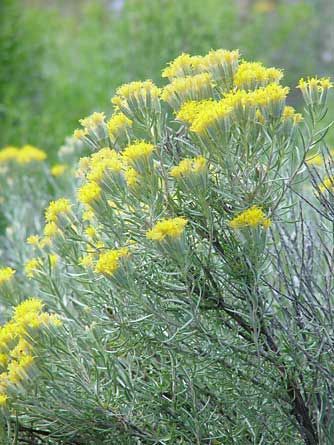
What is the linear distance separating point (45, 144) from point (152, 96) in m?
3.62

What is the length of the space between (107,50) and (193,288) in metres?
5.11

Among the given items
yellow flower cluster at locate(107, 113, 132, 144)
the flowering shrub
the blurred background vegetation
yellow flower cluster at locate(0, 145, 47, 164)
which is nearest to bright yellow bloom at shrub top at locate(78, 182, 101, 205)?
the flowering shrub

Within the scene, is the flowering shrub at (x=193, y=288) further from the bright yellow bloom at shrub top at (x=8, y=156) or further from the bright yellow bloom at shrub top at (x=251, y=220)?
the bright yellow bloom at shrub top at (x=8, y=156)

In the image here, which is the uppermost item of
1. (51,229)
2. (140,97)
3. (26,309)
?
(140,97)

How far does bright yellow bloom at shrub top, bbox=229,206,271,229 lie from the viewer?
2010 mm

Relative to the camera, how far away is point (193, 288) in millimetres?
2066

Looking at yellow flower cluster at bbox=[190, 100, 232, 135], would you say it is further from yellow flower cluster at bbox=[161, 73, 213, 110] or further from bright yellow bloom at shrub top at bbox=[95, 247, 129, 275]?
bright yellow bloom at shrub top at bbox=[95, 247, 129, 275]

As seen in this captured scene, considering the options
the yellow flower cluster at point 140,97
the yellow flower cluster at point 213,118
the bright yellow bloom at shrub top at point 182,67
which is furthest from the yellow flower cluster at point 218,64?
the yellow flower cluster at point 213,118

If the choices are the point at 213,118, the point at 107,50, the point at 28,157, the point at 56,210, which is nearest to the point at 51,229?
the point at 56,210

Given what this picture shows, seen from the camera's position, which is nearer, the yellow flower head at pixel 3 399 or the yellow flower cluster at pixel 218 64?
the yellow flower head at pixel 3 399

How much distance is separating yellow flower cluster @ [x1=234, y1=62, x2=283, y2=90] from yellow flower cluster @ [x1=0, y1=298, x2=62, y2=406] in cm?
81

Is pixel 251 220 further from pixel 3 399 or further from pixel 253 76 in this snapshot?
pixel 3 399

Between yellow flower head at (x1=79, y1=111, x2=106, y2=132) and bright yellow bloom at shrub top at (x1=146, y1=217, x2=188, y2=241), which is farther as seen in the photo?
yellow flower head at (x1=79, y1=111, x2=106, y2=132)

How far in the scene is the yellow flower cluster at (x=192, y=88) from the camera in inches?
86.1
